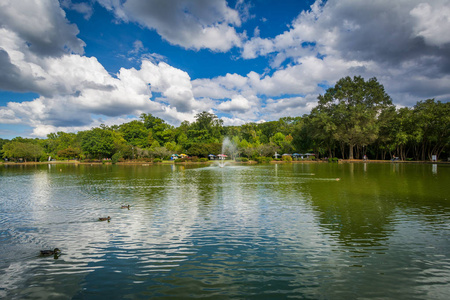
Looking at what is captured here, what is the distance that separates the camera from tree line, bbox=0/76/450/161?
197 ft

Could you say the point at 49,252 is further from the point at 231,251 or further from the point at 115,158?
the point at 115,158

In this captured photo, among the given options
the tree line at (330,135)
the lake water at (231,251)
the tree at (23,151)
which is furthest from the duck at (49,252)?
the tree at (23,151)

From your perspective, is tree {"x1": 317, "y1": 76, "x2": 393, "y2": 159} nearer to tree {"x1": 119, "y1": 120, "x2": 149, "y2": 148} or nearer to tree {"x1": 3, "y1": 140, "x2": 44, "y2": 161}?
tree {"x1": 119, "y1": 120, "x2": 149, "y2": 148}

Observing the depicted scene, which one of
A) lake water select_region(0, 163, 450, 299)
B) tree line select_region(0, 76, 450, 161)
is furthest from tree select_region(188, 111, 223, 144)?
lake water select_region(0, 163, 450, 299)

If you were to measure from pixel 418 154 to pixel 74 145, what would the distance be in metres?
124

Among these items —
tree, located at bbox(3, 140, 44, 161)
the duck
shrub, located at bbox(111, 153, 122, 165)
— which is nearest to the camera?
the duck

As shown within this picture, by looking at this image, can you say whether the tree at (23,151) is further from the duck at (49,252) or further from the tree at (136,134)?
the duck at (49,252)

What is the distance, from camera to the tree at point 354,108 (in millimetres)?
65000

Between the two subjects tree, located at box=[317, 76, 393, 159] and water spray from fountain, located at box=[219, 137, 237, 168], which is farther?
water spray from fountain, located at box=[219, 137, 237, 168]

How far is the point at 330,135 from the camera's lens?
68.2 meters

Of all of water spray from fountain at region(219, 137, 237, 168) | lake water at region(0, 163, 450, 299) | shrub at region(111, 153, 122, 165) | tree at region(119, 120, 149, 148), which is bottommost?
lake water at region(0, 163, 450, 299)

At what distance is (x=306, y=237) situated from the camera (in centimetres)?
936

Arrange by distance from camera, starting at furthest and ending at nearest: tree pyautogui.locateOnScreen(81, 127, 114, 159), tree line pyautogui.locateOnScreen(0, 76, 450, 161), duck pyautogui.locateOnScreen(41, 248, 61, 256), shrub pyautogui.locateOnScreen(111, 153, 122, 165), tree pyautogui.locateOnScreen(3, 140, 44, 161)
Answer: tree pyautogui.locateOnScreen(3, 140, 44, 161), tree pyautogui.locateOnScreen(81, 127, 114, 159), shrub pyautogui.locateOnScreen(111, 153, 122, 165), tree line pyautogui.locateOnScreen(0, 76, 450, 161), duck pyautogui.locateOnScreen(41, 248, 61, 256)

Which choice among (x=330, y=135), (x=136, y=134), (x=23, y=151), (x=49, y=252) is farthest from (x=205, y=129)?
(x=49, y=252)
